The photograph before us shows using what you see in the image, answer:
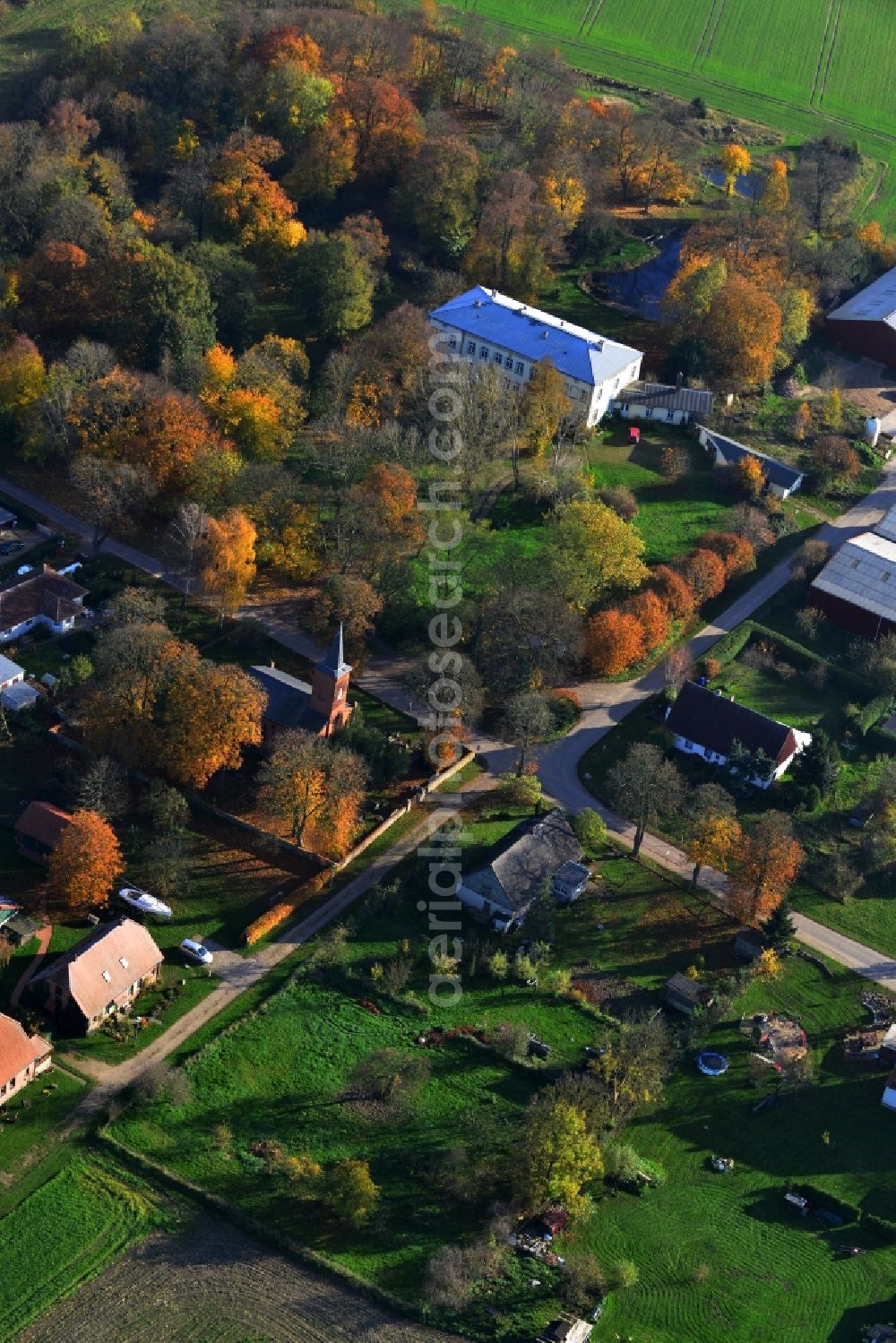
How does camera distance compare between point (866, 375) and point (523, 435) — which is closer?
point (523, 435)

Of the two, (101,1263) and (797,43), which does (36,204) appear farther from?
(797,43)

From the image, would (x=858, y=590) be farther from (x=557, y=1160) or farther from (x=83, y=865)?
(x=83, y=865)

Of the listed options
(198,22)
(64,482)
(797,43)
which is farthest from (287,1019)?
(797,43)

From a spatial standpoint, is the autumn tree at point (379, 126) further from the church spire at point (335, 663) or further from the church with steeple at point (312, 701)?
the church spire at point (335, 663)

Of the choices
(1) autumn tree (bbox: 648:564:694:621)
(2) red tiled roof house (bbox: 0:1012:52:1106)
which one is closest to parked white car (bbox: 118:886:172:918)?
(2) red tiled roof house (bbox: 0:1012:52:1106)

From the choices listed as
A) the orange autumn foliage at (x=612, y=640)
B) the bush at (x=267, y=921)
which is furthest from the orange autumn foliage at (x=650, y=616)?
the bush at (x=267, y=921)

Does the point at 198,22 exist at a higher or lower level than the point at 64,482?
higher

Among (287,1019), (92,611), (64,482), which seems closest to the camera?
(287,1019)
